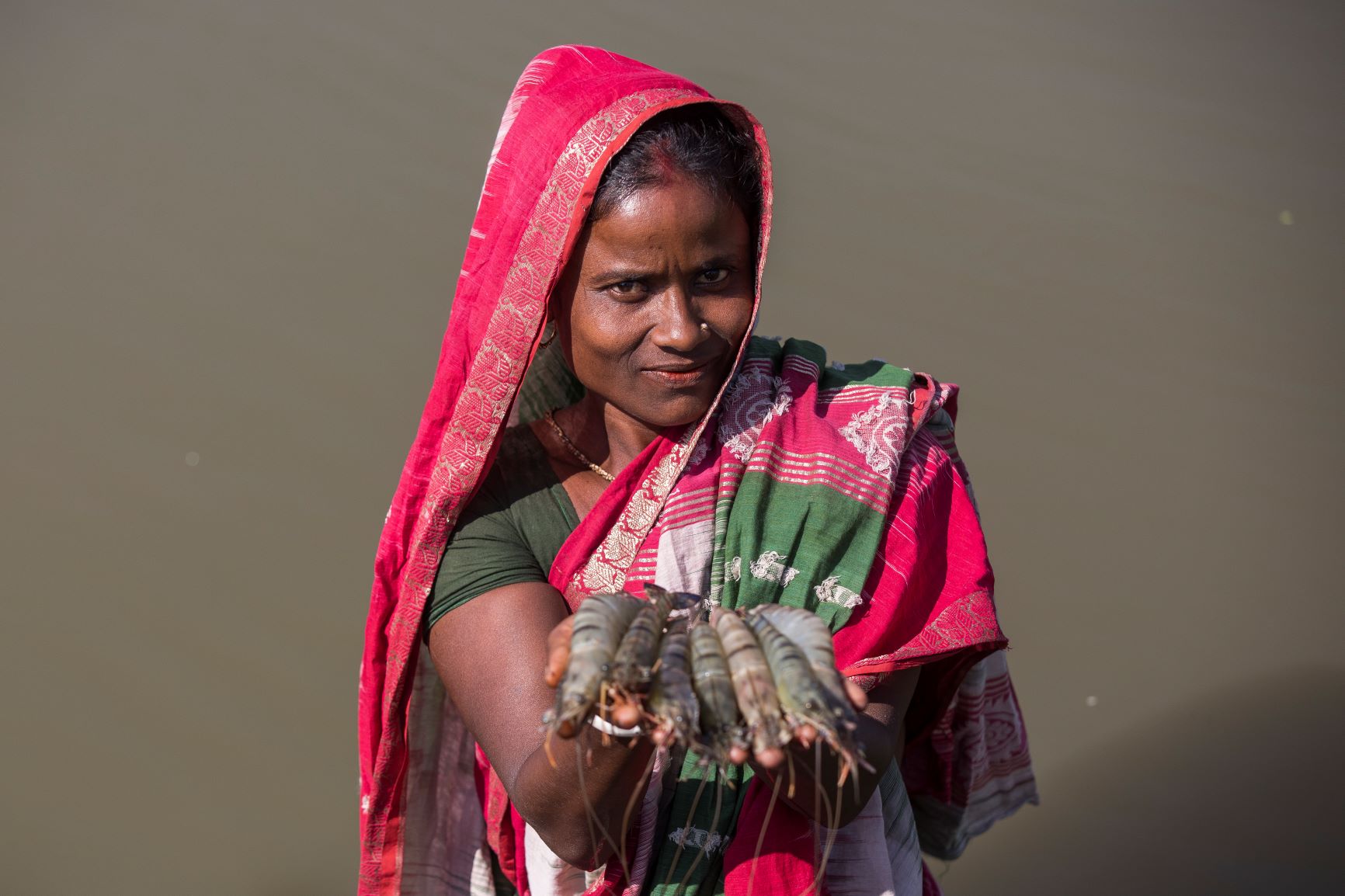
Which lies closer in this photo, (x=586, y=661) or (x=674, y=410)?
(x=586, y=661)

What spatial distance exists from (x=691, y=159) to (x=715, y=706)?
82 centimetres

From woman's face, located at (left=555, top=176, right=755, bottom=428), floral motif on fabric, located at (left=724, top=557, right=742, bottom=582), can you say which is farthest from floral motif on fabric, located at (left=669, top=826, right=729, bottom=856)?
woman's face, located at (left=555, top=176, right=755, bottom=428)

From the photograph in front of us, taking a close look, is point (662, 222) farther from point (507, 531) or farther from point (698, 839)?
point (698, 839)

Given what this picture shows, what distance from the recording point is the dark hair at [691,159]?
1.44m

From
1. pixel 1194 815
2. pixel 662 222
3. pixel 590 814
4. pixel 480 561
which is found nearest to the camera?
pixel 590 814

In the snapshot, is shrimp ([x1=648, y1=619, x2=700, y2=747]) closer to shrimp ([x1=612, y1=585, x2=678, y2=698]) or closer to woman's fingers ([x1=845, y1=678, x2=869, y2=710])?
shrimp ([x1=612, y1=585, x2=678, y2=698])

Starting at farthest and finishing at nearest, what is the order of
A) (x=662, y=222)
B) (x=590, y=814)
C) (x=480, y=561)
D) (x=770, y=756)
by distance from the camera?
(x=480, y=561) < (x=662, y=222) < (x=590, y=814) < (x=770, y=756)

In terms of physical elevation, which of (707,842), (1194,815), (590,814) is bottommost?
(1194,815)

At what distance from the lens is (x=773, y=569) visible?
148 centimetres

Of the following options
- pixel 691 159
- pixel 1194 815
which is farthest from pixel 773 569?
pixel 1194 815

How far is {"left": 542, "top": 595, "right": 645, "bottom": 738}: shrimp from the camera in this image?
3.09 ft

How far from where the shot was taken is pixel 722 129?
60.5 inches

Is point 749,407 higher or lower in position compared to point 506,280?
lower

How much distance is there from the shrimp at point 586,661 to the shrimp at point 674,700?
52 millimetres
